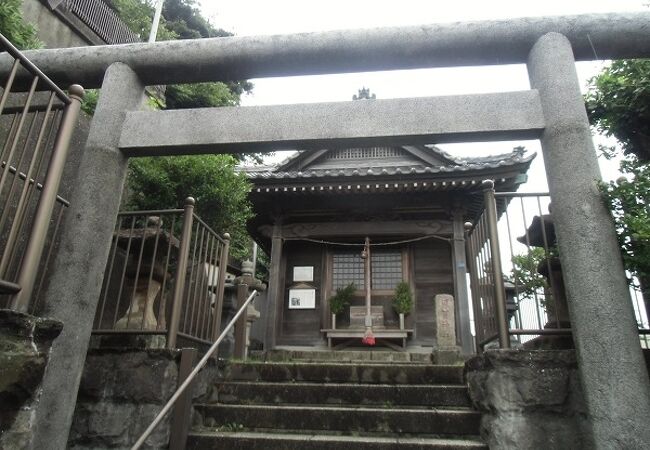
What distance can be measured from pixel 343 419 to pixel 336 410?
0.10m

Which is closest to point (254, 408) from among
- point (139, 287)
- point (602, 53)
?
point (139, 287)

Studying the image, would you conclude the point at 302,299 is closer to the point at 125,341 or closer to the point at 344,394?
the point at 344,394

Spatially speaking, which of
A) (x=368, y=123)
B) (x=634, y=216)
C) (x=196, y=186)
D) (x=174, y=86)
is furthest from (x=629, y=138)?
(x=174, y=86)

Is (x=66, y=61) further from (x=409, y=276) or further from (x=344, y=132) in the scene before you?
(x=409, y=276)

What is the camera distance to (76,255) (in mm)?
3439

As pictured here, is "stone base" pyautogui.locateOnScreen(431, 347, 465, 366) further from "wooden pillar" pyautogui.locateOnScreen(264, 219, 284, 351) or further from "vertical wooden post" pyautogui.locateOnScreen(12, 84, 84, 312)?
"vertical wooden post" pyautogui.locateOnScreen(12, 84, 84, 312)

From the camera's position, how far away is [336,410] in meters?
4.07

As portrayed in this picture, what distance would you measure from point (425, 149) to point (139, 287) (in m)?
8.65

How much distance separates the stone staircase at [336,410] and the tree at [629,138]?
1.84 m

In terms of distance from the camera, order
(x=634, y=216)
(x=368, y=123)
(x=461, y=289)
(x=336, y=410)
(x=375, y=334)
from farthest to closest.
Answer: (x=375, y=334) → (x=461, y=289) → (x=336, y=410) → (x=368, y=123) → (x=634, y=216)

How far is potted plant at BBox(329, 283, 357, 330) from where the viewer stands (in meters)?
9.60

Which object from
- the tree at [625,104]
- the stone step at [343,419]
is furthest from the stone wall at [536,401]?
the tree at [625,104]

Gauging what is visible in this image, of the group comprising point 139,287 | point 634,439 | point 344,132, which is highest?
point 344,132

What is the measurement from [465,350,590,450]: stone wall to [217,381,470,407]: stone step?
0.95 m
